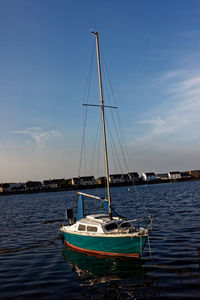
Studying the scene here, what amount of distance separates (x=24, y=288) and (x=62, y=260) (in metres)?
5.23

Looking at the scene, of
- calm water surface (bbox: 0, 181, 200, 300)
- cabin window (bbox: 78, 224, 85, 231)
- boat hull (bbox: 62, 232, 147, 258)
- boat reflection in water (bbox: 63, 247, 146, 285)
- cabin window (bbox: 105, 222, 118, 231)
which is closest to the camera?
calm water surface (bbox: 0, 181, 200, 300)

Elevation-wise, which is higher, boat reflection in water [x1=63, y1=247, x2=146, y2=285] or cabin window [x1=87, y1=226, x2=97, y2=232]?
cabin window [x1=87, y1=226, x2=97, y2=232]

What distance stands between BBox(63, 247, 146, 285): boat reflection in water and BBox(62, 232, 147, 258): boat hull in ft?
1.51

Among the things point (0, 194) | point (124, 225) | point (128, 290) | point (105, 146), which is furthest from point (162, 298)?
point (0, 194)

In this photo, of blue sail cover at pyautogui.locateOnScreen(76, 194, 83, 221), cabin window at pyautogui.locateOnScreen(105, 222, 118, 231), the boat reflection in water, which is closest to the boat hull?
the boat reflection in water

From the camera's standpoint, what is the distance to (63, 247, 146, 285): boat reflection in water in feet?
51.5

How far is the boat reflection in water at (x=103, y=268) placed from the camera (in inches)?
618

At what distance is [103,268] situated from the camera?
56.4 ft

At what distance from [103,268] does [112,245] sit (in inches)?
65.2

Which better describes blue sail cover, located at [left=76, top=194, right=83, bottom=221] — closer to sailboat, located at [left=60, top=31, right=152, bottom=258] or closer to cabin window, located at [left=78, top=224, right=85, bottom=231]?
sailboat, located at [left=60, top=31, right=152, bottom=258]

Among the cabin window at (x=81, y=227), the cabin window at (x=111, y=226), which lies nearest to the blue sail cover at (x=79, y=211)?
the cabin window at (x=81, y=227)

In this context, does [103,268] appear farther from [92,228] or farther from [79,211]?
[79,211]

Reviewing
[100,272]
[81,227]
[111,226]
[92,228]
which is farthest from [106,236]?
[81,227]

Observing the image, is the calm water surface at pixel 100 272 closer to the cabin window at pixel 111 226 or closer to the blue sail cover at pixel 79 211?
the cabin window at pixel 111 226
